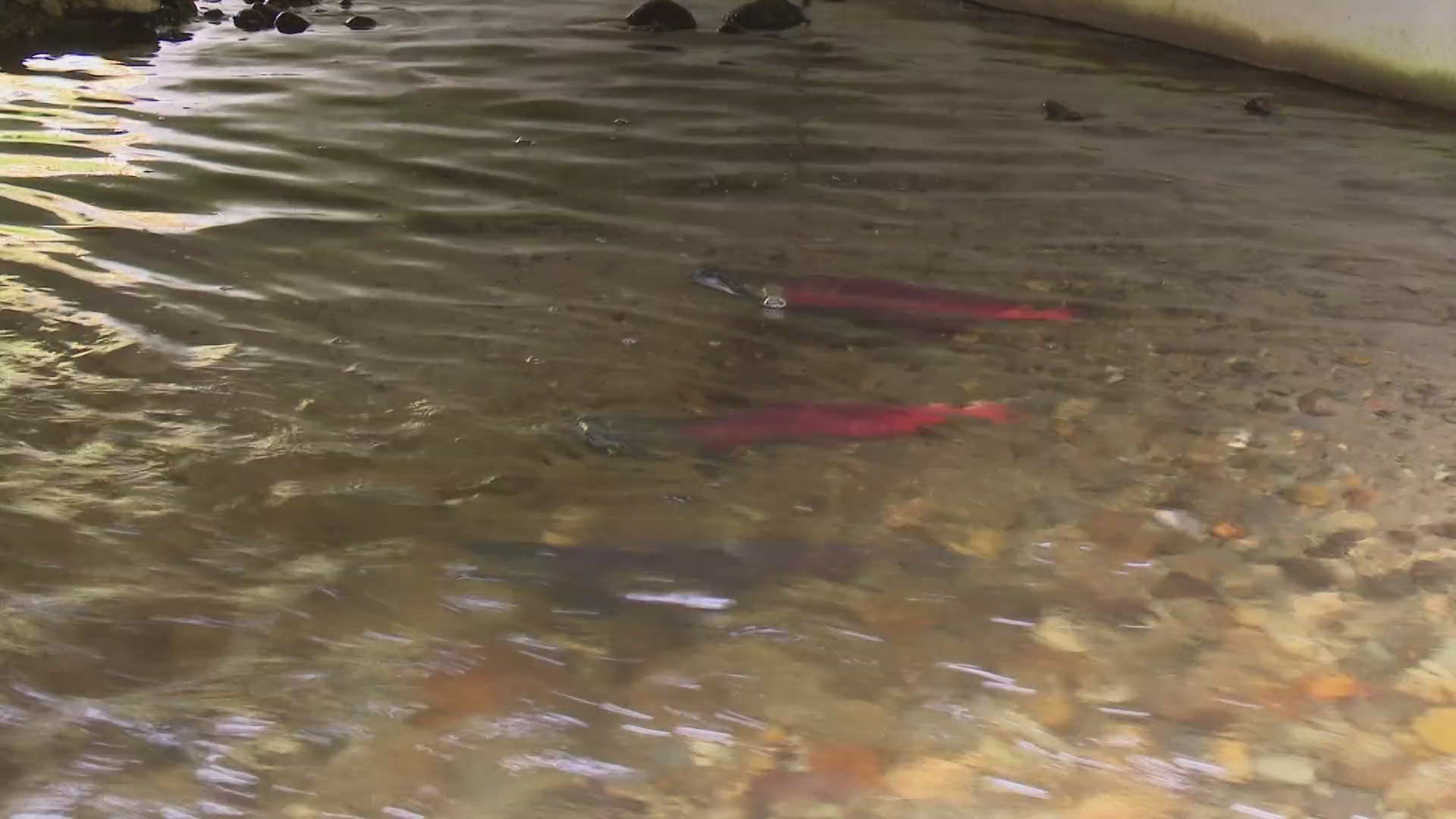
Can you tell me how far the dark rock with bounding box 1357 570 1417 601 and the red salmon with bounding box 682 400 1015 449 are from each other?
3.37 feet

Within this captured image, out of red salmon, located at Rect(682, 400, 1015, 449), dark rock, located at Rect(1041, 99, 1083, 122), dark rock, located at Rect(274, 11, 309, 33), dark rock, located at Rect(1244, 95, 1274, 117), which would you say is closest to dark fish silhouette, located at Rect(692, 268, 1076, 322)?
red salmon, located at Rect(682, 400, 1015, 449)

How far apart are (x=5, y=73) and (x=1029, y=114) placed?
6.38 metres

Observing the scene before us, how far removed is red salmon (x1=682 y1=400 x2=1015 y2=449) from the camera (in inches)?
120

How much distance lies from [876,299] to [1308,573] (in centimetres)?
187

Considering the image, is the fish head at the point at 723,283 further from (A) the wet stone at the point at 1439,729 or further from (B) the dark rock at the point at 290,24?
(B) the dark rock at the point at 290,24

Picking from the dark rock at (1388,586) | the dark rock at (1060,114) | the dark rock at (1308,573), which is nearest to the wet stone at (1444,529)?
the dark rock at (1388,586)

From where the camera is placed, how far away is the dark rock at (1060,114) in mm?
6211

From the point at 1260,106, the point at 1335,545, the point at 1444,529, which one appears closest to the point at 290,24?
the point at 1260,106

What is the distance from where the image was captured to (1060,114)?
6.23 m

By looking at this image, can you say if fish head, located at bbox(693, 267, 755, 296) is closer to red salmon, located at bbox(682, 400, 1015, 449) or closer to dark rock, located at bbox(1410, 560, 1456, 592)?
red salmon, located at bbox(682, 400, 1015, 449)

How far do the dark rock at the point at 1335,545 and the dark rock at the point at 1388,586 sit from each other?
100 millimetres

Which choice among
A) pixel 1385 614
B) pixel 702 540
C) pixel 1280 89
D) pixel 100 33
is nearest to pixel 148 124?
pixel 100 33

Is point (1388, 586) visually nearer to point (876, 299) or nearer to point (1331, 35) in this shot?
point (876, 299)

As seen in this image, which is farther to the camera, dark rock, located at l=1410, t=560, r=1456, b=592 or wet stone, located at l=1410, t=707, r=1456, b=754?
dark rock, located at l=1410, t=560, r=1456, b=592
